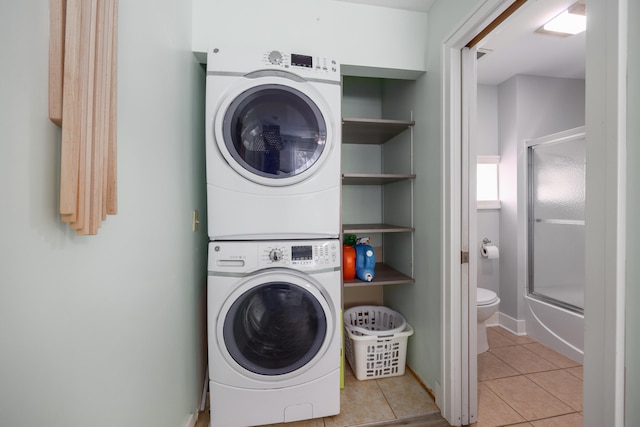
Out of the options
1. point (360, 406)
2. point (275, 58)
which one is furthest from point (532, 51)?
point (360, 406)

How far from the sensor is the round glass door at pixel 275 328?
1.47 metres

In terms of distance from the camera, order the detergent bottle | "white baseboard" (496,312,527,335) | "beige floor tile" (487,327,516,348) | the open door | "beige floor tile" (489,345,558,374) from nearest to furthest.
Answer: the open door, the detergent bottle, "beige floor tile" (489,345,558,374), "beige floor tile" (487,327,516,348), "white baseboard" (496,312,527,335)

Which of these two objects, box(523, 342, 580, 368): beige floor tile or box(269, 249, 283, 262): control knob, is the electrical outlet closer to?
box(269, 249, 283, 262): control knob

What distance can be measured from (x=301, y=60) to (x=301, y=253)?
3.37 ft

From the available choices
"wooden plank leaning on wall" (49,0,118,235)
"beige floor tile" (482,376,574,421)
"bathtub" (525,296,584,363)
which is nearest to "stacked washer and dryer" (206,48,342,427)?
"wooden plank leaning on wall" (49,0,118,235)

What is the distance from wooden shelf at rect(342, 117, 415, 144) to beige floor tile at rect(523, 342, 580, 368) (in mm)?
2152

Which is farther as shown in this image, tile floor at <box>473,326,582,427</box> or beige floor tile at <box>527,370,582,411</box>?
beige floor tile at <box>527,370,582,411</box>

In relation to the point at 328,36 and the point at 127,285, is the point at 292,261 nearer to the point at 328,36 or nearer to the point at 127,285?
the point at 127,285

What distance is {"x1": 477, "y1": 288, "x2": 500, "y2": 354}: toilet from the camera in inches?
89.6

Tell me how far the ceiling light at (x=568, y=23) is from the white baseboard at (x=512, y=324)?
2.43 m

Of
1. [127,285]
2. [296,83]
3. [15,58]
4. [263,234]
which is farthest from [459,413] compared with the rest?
[15,58]

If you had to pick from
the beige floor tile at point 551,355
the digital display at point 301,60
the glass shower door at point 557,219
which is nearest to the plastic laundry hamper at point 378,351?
the beige floor tile at point 551,355

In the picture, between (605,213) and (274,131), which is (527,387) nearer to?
(605,213)

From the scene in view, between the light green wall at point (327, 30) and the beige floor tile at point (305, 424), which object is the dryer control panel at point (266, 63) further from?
the beige floor tile at point (305, 424)
